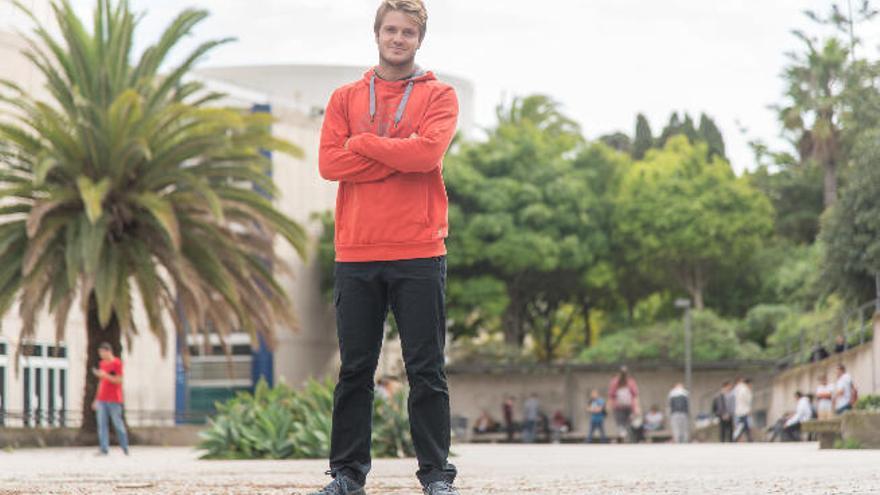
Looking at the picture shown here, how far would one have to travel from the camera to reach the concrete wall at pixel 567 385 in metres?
54.3

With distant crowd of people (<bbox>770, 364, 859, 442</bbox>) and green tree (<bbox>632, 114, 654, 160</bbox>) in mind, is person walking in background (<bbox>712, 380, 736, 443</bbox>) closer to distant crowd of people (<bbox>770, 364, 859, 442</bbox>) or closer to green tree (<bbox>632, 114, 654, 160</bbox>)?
distant crowd of people (<bbox>770, 364, 859, 442</bbox>)

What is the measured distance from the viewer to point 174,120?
26.7 meters

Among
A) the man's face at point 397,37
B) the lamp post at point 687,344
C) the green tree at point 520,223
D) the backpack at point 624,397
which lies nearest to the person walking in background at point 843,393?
the backpack at point 624,397

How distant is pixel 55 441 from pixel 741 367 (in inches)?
1215

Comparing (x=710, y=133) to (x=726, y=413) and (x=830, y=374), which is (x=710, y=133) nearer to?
(x=830, y=374)

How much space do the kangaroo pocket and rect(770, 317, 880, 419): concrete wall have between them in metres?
25.5

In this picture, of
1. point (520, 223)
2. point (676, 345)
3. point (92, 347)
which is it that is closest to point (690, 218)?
point (520, 223)

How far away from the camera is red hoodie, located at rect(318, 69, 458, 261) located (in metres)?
6.30

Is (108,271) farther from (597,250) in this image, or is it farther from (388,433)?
(597,250)

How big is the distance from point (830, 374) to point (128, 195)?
16.7 metres

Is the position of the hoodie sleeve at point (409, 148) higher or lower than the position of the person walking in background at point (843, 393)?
higher

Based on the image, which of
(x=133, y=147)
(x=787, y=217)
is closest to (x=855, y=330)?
(x=133, y=147)

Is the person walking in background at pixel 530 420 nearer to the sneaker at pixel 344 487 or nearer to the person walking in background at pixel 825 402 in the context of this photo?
the person walking in background at pixel 825 402

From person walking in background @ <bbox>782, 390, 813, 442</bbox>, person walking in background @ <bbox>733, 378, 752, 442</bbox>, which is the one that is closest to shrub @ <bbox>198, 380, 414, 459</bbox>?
person walking in background @ <bbox>782, 390, 813, 442</bbox>
